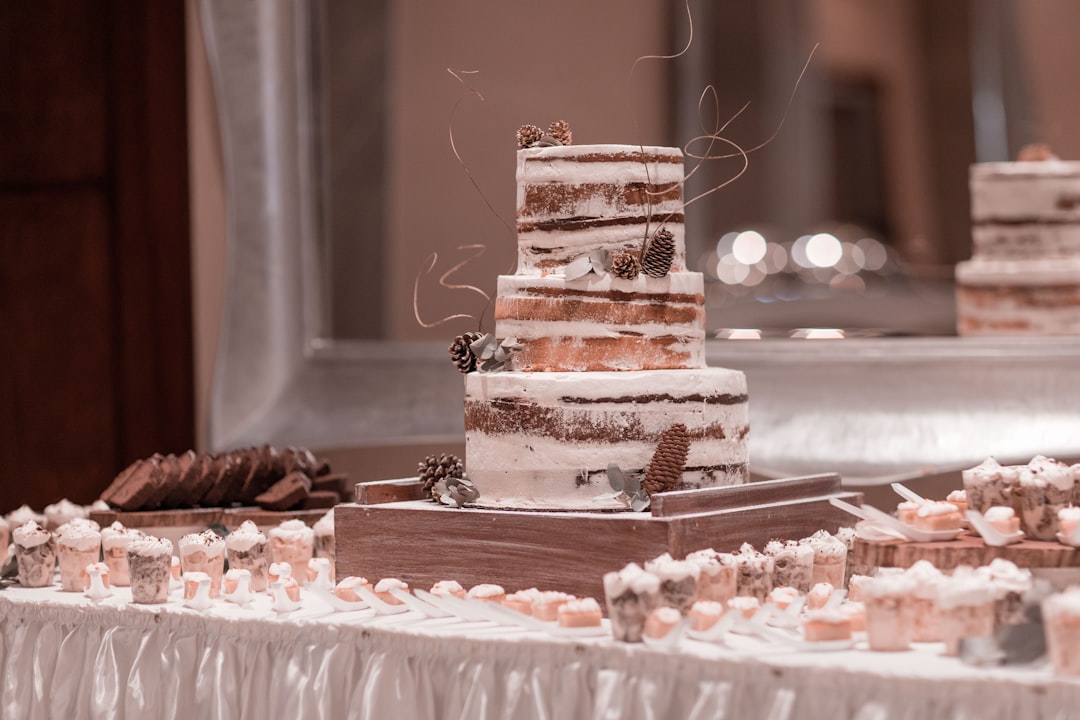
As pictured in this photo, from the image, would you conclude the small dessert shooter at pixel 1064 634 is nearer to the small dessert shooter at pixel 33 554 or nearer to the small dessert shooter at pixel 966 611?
the small dessert shooter at pixel 966 611

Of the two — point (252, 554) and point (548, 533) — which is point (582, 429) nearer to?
point (548, 533)

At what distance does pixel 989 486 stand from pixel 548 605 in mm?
506

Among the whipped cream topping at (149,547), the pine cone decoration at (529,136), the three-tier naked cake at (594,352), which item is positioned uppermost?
the pine cone decoration at (529,136)

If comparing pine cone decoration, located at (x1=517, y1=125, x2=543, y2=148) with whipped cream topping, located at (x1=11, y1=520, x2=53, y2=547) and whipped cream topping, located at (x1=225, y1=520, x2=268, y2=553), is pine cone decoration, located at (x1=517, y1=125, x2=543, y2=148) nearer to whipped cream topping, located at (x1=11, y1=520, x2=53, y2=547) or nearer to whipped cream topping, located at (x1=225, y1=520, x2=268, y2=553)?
whipped cream topping, located at (x1=225, y1=520, x2=268, y2=553)

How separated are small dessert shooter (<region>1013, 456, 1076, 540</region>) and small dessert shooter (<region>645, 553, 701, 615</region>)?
0.37 meters

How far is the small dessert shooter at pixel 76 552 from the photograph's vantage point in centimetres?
207

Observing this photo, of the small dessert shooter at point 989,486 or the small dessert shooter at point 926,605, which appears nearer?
the small dessert shooter at point 926,605

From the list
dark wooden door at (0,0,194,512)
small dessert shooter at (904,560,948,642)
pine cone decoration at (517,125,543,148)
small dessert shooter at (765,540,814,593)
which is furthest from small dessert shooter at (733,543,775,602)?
dark wooden door at (0,0,194,512)

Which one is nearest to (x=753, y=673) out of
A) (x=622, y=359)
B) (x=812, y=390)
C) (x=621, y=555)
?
(x=621, y=555)

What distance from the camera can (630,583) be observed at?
5.23 ft

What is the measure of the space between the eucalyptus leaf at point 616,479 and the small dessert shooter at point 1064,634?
590mm

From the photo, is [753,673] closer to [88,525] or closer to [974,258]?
[88,525]

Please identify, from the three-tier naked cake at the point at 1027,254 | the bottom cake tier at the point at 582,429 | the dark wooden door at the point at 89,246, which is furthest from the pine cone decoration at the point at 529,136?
the dark wooden door at the point at 89,246

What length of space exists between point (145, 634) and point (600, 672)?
2.07 ft
